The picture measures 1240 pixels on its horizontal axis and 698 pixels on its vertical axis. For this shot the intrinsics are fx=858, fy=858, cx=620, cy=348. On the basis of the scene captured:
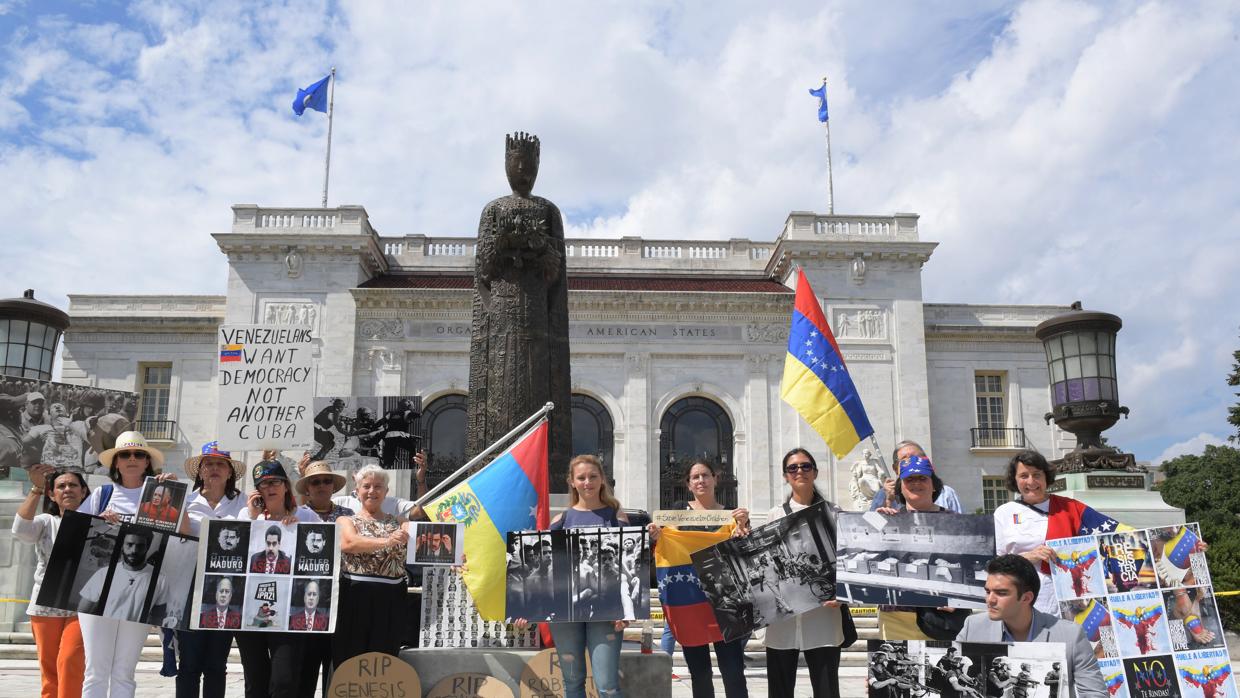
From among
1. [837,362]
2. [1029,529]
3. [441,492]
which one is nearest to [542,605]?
[441,492]

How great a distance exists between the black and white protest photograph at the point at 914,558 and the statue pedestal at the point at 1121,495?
312 inches

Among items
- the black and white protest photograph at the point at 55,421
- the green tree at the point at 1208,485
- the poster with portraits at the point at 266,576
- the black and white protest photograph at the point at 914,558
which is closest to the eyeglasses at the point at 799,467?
the black and white protest photograph at the point at 914,558

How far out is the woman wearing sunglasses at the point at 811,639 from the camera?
540cm

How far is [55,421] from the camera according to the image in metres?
14.8

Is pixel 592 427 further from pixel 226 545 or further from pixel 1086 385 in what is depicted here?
pixel 226 545

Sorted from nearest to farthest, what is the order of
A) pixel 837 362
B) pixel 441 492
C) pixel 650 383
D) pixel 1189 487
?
1. pixel 441 492
2. pixel 837 362
3. pixel 650 383
4. pixel 1189 487

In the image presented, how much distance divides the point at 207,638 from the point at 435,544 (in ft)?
5.80

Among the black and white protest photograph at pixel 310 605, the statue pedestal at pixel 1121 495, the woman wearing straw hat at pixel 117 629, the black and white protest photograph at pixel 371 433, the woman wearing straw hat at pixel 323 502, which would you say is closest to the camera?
the black and white protest photograph at pixel 310 605

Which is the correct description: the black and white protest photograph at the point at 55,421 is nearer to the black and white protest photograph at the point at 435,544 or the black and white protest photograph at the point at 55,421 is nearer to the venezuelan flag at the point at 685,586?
the black and white protest photograph at the point at 435,544

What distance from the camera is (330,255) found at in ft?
100

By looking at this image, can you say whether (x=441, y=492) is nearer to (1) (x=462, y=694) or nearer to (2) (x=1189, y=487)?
(1) (x=462, y=694)

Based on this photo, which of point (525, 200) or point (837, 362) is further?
point (837, 362)

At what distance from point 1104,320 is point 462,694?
1111 cm

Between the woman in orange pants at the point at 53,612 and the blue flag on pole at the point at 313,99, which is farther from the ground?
the blue flag on pole at the point at 313,99
